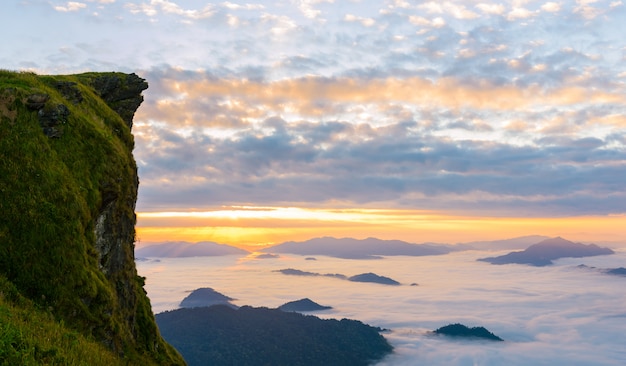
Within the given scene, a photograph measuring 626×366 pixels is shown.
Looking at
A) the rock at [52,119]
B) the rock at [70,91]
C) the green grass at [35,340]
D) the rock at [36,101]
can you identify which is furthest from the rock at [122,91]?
the green grass at [35,340]

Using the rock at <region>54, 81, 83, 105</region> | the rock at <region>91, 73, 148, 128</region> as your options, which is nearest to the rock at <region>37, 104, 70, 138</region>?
the rock at <region>54, 81, 83, 105</region>

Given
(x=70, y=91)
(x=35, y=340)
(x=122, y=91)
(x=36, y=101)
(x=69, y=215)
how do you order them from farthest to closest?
1. (x=122, y=91)
2. (x=70, y=91)
3. (x=36, y=101)
4. (x=69, y=215)
5. (x=35, y=340)

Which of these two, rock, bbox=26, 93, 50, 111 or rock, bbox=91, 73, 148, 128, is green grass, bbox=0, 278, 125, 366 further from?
rock, bbox=91, 73, 148, 128

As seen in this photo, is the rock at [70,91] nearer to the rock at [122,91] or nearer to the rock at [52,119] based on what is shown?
the rock at [52,119]

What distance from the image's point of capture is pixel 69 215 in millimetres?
21047

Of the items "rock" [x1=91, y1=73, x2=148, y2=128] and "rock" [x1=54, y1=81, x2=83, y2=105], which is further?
"rock" [x1=91, y1=73, x2=148, y2=128]

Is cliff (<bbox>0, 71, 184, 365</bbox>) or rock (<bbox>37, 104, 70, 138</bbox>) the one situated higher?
rock (<bbox>37, 104, 70, 138</bbox>)

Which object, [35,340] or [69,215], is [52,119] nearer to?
[69,215]

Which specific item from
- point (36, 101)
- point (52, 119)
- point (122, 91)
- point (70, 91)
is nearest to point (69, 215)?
point (52, 119)

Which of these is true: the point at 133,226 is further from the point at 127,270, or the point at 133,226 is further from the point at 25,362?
the point at 25,362

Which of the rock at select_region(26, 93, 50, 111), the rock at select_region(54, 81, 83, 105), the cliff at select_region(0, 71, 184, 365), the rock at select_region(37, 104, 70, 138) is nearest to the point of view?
the cliff at select_region(0, 71, 184, 365)

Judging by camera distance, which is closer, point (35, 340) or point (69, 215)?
point (35, 340)

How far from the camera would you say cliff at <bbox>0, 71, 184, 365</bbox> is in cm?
1938

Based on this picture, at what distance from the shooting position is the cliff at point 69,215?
19.4 metres
